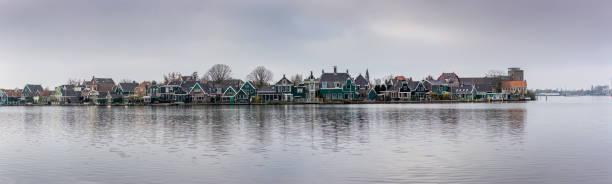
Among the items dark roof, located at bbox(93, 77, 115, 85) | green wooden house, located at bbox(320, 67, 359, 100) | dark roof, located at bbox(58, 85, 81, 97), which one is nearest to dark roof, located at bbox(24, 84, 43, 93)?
dark roof, located at bbox(58, 85, 81, 97)

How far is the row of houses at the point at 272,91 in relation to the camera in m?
123

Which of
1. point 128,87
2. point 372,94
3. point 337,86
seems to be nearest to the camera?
point 337,86

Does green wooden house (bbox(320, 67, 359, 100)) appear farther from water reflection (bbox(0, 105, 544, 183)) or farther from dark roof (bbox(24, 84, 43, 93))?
dark roof (bbox(24, 84, 43, 93))

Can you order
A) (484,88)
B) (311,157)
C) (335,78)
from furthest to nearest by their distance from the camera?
(484,88), (335,78), (311,157)

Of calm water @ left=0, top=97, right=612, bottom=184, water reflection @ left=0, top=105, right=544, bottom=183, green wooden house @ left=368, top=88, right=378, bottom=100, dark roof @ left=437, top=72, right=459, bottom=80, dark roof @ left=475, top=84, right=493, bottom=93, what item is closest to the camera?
calm water @ left=0, top=97, right=612, bottom=184

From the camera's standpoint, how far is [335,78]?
122188 millimetres

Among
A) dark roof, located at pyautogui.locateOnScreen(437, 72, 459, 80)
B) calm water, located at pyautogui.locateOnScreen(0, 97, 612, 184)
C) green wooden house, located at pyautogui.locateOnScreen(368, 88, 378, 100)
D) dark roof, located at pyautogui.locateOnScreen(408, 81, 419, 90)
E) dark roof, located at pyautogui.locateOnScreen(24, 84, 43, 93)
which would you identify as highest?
dark roof, located at pyautogui.locateOnScreen(437, 72, 459, 80)

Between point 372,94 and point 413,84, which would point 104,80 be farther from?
point 413,84

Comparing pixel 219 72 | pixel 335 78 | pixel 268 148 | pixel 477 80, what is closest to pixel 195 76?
pixel 219 72

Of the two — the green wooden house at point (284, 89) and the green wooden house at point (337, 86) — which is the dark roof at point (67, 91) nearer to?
the green wooden house at point (284, 89)

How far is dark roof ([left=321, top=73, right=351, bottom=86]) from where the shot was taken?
121688mm

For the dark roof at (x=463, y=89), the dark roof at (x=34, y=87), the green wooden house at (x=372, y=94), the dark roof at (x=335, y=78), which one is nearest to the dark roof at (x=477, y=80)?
the dark roof at (x=463, y=89)

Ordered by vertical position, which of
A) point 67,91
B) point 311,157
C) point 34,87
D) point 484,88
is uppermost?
point 34,87

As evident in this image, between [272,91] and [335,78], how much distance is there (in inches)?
591
